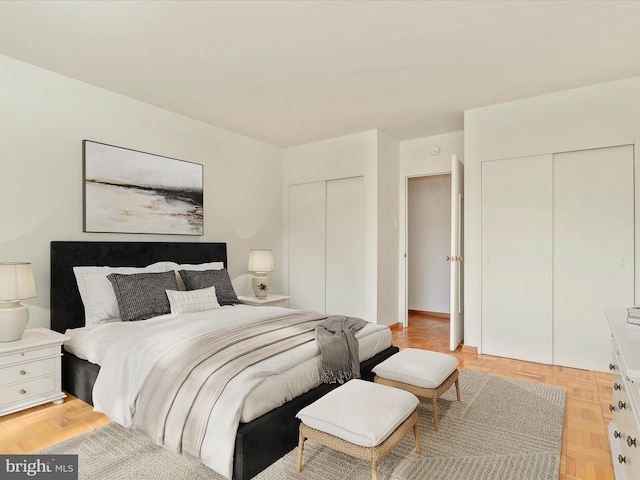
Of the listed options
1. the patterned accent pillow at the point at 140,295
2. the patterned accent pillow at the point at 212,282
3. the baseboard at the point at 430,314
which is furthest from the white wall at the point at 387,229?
the patterned accent pillow at the point at 140,295

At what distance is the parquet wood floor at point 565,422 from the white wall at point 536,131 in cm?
67

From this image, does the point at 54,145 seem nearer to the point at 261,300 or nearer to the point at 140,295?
the point at 140,295

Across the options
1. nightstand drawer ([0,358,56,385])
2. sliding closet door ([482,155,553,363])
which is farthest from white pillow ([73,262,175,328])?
sliding closet door ([482,155,553,363])

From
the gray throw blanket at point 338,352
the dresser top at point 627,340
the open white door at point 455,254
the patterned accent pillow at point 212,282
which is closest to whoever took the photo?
the dresser top at point 627,340

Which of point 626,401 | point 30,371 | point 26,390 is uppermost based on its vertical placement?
point 626,401

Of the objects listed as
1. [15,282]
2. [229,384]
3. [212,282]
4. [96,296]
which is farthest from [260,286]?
[229,384]

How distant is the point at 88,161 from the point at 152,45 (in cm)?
133

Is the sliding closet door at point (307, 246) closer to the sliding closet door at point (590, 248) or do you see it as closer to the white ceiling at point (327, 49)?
the white ceiling at point (327, 49)

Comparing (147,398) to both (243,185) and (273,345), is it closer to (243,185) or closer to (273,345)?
(273,345)

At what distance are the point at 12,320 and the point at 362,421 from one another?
2.50m

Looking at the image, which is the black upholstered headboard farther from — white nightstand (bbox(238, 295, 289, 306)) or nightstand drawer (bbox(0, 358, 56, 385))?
white nightstand (bbox(238, 295, 289, 306))

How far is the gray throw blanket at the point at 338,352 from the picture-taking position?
8.33 ft

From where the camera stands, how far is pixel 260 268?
4.88m

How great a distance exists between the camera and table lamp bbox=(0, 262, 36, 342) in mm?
2646
